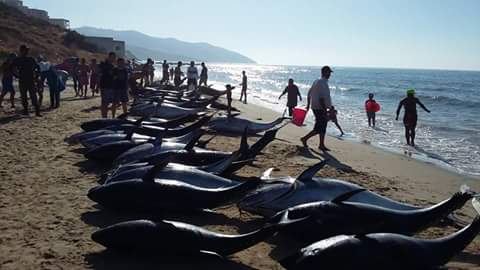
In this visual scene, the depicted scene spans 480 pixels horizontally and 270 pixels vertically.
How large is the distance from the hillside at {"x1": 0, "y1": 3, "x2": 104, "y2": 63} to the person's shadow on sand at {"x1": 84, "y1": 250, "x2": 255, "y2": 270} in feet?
104

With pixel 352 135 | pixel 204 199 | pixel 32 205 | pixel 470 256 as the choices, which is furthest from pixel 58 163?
pixel 352 135

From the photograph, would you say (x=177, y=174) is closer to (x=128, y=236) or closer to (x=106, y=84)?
(x=128, y=236)

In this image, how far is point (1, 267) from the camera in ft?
15.0

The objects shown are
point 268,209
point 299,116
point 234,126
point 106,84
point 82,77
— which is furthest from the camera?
point 82,77

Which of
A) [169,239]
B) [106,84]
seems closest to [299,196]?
[169,239]

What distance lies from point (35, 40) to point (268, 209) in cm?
4779

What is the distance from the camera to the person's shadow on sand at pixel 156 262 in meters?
4.76

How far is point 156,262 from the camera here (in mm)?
4871

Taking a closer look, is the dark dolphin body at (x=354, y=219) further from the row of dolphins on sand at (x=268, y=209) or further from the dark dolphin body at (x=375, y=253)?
the dark dolphin body at (x=375, y=253)

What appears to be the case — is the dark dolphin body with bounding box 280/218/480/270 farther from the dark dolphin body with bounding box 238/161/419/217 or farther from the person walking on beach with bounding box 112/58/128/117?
the person walking on beach with bounding box 112/58/128/117

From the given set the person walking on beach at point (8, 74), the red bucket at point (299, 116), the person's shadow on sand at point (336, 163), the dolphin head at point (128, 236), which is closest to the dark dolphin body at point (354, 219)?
the dolphin head at point (128, 236)

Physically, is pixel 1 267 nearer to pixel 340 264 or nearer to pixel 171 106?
pixel 340 264

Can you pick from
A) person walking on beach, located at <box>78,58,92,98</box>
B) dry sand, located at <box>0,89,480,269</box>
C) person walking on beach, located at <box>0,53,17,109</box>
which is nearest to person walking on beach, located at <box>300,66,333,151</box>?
dry sand, located at <box>0,89,480,269</box>

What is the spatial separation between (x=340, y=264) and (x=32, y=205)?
4281 mm
